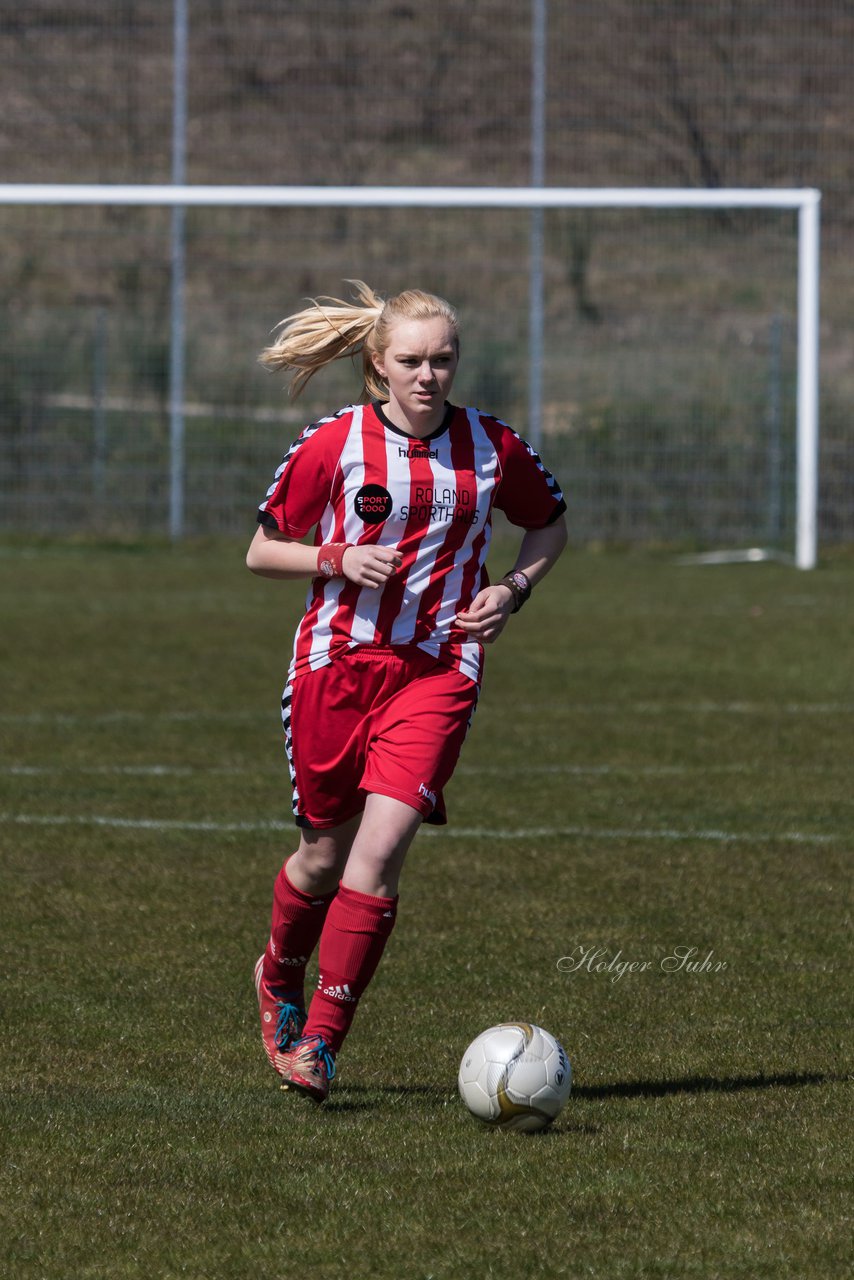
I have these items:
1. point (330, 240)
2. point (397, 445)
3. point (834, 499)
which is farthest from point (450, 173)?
point (397, 445)

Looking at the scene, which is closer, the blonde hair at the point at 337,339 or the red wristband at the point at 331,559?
the red wristband at the point at 331,559

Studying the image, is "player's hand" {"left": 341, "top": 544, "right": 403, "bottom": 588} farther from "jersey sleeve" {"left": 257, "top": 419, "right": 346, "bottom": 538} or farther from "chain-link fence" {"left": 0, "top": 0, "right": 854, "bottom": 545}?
"chain-link fence" {"left": 0, "top": 0, "right": 854, "bottom": 545}

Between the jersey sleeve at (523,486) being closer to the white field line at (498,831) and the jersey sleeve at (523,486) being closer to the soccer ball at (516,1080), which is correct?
the soccer ball at (516,1080)

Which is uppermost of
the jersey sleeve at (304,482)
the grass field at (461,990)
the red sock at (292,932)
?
the jersey sleeve at (304,482)

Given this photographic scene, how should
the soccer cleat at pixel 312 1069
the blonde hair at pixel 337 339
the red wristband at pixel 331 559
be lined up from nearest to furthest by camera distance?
1. the soccer cleat at pixel 312 1069
2. the red wristband at pixel 331 559
3. the blonde hair at pixel 337 339

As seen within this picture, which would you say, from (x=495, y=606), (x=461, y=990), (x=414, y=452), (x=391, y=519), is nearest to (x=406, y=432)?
(x=414, y=452)

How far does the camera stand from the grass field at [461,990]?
369 centimetres

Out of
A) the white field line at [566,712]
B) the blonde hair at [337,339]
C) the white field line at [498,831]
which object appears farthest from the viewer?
the white field line at [566,712]

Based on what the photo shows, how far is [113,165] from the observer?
75.3 feet

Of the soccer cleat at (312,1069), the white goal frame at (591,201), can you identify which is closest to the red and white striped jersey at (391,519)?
the soccer cleat at (312,1069)

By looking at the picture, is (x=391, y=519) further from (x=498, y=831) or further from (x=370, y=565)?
(x=498, y=831)

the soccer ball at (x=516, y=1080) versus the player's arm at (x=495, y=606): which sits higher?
the player's arm at (x=495, y=606)

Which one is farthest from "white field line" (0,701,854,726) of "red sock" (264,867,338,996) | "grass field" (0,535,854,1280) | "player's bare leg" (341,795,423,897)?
"player's bare leg" (341,795,423,897)

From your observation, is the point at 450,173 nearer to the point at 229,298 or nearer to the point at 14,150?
the point at 229,298
